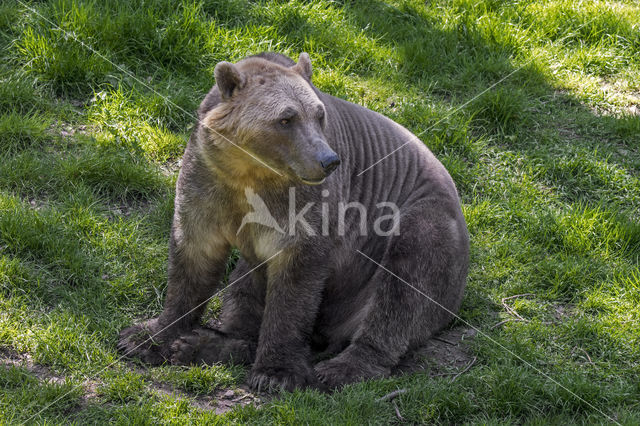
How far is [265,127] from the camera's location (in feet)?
16.3

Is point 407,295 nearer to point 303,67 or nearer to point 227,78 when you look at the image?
point 303,67

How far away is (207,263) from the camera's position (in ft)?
18.7

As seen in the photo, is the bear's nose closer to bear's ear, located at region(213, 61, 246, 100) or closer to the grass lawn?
bear's ear, located at region(213, 61, 246, 100)

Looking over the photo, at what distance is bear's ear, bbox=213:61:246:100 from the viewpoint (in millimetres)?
5027

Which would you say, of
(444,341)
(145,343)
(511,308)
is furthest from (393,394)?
(145,343)

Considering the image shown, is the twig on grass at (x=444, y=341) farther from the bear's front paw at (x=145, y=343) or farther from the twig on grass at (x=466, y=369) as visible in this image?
the bear's front paw at (x=145, y=343)

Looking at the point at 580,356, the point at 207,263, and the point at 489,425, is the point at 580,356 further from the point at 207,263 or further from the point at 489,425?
the point at 207,263

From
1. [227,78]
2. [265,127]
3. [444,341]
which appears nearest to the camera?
[265,127]

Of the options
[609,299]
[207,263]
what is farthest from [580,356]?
[207,263]

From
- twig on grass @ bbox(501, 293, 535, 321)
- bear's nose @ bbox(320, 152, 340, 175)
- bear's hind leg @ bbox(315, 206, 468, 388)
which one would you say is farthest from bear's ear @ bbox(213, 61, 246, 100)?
twig on grass @ bbox(501, 293, 535, 321)

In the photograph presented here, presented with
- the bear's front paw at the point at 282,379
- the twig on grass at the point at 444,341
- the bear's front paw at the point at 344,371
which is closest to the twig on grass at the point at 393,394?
the bear's front paw at the point at 344,371

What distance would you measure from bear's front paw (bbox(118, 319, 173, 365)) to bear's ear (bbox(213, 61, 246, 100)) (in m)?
1.67
